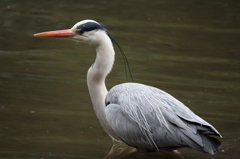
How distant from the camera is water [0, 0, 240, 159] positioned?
654cm

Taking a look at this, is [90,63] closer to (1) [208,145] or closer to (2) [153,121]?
(2) [153,121]

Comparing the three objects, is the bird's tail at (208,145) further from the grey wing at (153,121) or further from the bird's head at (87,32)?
the bird's head at (87,32)

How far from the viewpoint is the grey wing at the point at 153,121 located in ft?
Answer: 18.5

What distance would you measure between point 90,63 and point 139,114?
324 cm

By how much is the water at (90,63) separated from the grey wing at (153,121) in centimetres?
47

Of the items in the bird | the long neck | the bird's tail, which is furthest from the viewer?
the long neck

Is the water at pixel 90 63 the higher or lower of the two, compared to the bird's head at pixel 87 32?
lower

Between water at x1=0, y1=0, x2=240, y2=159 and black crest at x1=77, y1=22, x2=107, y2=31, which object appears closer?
black crest at x1=77, y1=22, x2=107, y2=31

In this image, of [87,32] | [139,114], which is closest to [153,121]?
[139,114]

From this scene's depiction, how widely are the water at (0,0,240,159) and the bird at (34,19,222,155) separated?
1.38 ft

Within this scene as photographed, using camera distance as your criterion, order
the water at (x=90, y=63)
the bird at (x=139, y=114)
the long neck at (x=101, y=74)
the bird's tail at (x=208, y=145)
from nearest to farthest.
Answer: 1. the bird's tail at (x=208, y=145)
2. the bird at (x=139, y=114)
3. the long neck at (x=101, y=74)
4. the water at (x=90, y=63)

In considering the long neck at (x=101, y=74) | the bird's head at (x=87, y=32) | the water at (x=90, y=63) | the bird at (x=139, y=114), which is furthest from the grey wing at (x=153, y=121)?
the bird's head at (x=87, y=32)

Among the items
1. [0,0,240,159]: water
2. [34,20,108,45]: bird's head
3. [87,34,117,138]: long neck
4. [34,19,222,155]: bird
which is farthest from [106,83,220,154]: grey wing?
[34,20,108,45]: bird's head

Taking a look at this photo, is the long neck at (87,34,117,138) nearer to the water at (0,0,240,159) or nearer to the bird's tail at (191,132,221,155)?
A: the water at (0,0,240,159)
